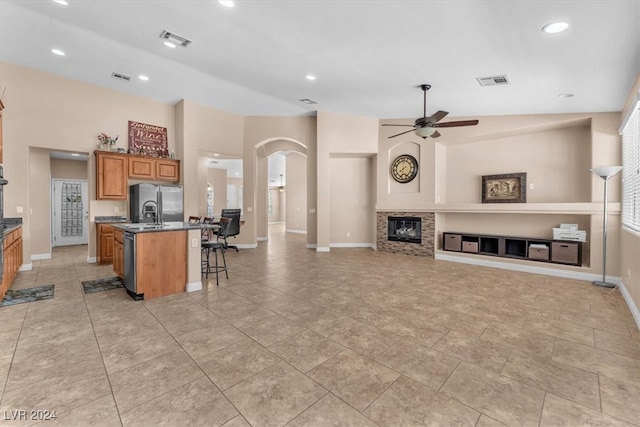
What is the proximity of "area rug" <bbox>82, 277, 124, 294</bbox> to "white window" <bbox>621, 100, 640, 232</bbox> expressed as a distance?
7145mm

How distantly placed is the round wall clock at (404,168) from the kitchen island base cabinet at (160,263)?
5257 millimetres

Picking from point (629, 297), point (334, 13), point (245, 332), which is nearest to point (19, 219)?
point (245, 332)

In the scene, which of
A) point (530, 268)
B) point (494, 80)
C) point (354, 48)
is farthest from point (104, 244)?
point (530, 268)

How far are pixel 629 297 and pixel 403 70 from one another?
4338 mm

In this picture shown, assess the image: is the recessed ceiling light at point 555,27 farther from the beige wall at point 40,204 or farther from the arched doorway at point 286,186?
the beige wall at point 40,204

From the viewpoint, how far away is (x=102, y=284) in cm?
436

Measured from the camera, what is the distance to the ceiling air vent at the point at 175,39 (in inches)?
148

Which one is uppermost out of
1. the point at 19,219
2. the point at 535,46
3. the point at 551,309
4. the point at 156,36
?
the point at 156,36

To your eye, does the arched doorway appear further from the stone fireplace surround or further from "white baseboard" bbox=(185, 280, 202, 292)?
"white baseboard" bbox=(185, 280, 202, 292)

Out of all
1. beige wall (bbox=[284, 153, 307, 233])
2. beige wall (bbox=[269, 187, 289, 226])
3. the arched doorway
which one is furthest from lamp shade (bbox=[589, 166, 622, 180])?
beige wall (bbox=[269, 187, 289, 226])

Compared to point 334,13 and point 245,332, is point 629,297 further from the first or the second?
point 334,13

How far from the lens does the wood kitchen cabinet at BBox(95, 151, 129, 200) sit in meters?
5.68

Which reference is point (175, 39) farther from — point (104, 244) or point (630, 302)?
point (630, 302)

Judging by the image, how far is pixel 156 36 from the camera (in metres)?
3.87
